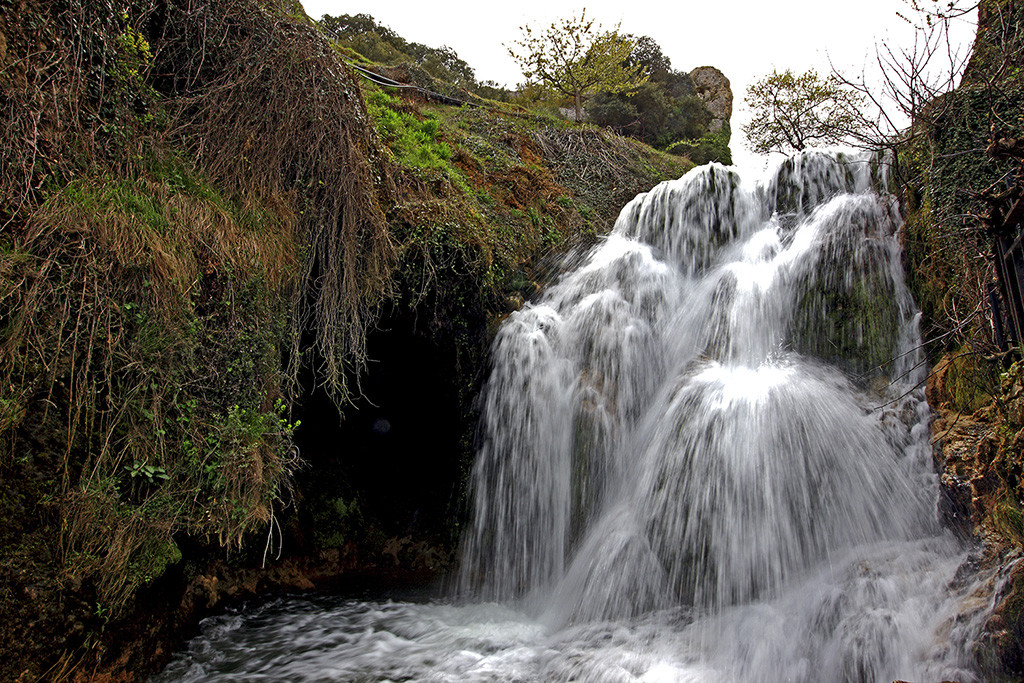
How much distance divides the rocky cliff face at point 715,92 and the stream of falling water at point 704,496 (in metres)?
17.7

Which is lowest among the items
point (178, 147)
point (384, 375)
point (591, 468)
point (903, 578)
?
point (903, 578)

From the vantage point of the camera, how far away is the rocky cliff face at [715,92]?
76.7 ft

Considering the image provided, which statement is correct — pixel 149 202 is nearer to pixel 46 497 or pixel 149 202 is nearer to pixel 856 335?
pixel 46 497

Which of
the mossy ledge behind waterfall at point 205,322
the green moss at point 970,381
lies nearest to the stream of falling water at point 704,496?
the green moss at point 970,381

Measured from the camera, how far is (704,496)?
4.85 m


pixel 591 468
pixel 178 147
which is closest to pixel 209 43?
pixel 178 147

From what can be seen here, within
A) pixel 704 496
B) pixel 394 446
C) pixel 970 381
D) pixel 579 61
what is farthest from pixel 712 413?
pixel 579 61

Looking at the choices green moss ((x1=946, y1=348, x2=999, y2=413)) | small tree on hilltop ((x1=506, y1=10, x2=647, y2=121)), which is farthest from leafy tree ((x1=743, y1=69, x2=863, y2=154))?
green moss ((x1=946, y1=348, x2=999, y2=413))

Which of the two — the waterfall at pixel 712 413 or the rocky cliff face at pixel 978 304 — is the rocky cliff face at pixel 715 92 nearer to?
the waterfall at pixel 712 413

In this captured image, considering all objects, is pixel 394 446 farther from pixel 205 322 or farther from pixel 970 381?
pixel 970 381

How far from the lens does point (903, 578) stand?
3.81m

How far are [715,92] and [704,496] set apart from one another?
23.3 meters

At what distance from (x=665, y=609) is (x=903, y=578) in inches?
67.5

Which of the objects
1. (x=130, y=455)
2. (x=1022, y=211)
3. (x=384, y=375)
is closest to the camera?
(x=1022, y=211)
